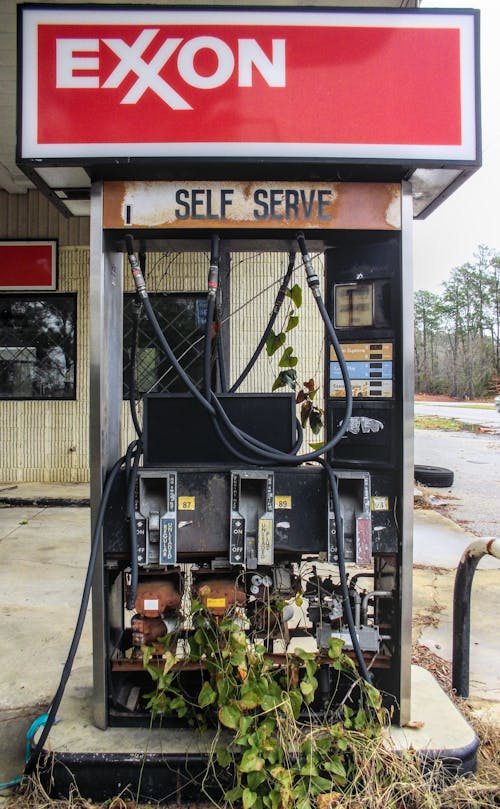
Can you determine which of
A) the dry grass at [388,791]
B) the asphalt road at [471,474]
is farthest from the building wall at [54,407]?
the dry grass at [388,791]

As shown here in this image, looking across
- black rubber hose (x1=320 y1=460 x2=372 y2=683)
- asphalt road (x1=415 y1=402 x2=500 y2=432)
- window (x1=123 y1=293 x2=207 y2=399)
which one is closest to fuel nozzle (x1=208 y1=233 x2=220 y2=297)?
black rubber hose (x1=320 y1=460 x2=372 y2=683)

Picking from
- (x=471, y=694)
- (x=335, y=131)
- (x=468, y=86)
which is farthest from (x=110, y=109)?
(x=471, y=694)

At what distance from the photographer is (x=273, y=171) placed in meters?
2.16

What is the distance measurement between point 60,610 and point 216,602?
213 cm

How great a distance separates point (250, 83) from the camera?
2.09m

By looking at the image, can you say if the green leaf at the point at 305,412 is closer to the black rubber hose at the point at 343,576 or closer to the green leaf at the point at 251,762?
the black rubber hose at the point at 343,576

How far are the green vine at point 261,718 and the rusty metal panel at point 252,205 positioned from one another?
1445 mm

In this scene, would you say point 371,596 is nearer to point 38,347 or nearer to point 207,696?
point 207,696

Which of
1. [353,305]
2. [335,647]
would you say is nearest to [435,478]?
[353,305]

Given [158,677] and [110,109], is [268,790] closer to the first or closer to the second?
[158,677]

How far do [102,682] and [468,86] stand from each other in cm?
259

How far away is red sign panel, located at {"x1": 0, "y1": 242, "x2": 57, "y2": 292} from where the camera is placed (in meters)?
7.96

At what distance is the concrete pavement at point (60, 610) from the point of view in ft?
8.50

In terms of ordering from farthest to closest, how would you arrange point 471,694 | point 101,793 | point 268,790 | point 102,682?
1. point 471,694
2. point 102,682
3. point 101,793
4. point 268,790
